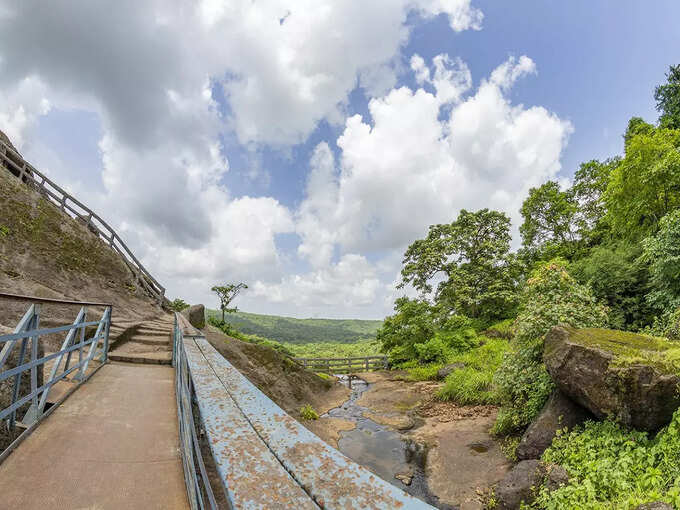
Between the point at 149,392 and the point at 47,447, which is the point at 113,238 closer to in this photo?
the point at 149,392

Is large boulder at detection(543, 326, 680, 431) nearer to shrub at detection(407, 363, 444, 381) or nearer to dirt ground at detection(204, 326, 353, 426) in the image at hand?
dirt ground at detection(204, 326, 353, 426)

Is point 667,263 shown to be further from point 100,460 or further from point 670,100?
point 670,100

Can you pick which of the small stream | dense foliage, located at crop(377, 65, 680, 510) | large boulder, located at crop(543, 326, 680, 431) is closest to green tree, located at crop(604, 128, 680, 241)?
dense foliage, located at crop(377, 65, 680, 510)

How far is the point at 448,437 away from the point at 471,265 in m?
14.7

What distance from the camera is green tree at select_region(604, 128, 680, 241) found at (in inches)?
526

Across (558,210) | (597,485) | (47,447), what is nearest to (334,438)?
(597,485)

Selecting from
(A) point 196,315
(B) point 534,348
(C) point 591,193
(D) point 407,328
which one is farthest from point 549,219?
(A) point 196,315

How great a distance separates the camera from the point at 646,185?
14125 mm

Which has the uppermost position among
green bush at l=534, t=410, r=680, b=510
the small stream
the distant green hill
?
green bush at l=534, t=410, r=680, b=510

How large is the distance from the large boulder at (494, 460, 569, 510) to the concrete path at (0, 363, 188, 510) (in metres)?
5.30

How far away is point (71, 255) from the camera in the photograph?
12281 mm

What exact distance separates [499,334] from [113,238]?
807 inches

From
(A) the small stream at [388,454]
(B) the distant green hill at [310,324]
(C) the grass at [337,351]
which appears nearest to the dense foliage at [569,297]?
(A) the small stream at [388,454]

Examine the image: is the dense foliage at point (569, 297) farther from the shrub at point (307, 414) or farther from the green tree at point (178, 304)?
the green tree at point (178, 304)
